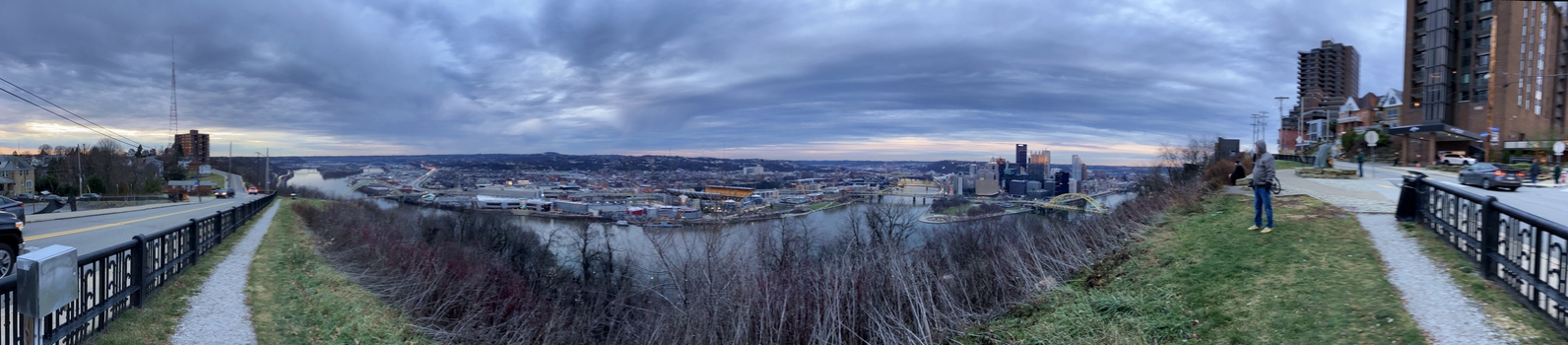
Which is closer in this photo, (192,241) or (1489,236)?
(1489,236)

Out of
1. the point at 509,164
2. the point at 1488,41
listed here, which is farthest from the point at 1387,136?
the point at 509,164

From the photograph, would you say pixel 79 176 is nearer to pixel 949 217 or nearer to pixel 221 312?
pixel 221 312

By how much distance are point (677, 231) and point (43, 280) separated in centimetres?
2258

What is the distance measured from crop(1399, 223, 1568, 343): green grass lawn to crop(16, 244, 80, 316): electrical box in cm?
1008

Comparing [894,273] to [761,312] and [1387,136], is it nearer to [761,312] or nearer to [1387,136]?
[761,312]

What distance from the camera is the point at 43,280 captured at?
4.05 meters

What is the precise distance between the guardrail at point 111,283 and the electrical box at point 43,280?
0.11 meters

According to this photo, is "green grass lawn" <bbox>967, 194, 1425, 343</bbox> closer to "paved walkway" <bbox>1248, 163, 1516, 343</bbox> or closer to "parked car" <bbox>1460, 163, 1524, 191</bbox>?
"paved walkway" <bbox>1248, 163, 1516, 343</bbox>

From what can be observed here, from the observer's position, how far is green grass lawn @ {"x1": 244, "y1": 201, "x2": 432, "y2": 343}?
7.62 meters

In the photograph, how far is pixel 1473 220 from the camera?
6.50m

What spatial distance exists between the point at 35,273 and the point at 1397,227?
14195 mm

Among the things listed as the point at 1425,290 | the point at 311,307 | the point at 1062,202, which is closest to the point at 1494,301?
the point at 1425,290

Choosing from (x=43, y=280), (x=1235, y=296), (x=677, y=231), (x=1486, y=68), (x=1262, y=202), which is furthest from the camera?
(x=1486, y=68)

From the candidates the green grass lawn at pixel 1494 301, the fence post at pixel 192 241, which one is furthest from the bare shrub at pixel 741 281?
the green grass lawn at pixel 1494 301
